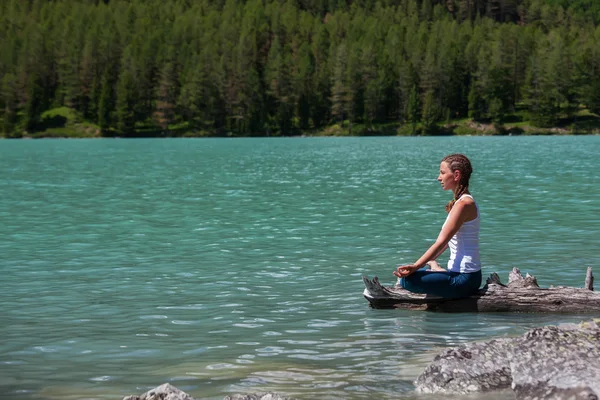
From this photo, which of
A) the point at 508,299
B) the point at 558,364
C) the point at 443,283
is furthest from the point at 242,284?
the point at 558,364

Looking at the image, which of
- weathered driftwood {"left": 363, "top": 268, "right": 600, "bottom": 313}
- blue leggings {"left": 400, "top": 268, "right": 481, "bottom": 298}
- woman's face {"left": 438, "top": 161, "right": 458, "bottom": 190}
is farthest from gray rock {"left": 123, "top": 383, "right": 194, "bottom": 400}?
woman's face {"left": 438, "top": 161, "right": 458, "bottom": 190}

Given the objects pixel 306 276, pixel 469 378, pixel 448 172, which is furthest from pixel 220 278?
pixel 469 378

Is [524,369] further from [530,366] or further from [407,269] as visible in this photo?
[407,269]

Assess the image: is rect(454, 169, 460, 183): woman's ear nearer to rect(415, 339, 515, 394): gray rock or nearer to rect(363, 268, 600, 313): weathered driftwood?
rect(363, 268, 600, 313): weathered driftwood

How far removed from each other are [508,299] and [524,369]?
5.66 metres

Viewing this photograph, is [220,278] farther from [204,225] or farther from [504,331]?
[204,225]

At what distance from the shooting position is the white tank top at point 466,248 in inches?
588

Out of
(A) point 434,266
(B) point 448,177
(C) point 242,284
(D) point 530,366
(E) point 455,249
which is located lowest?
(C) point 242,284

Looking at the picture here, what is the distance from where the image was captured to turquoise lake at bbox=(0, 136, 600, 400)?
40.8ft

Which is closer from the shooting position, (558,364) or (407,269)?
(558,364)

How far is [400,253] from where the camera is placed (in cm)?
2402

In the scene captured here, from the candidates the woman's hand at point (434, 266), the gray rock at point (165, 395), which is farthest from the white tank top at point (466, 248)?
the gray rock at point (165, 395)

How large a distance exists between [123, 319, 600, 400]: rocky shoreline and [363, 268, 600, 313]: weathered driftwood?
13.4 feet

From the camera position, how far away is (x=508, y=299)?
15.5 meters
